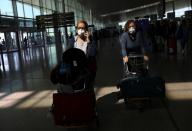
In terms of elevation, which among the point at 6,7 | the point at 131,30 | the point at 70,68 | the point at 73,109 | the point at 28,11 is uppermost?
the point at 6,7

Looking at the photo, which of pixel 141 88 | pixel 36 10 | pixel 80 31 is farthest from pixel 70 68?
pixel 36 10

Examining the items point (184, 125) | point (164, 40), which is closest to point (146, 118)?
point (184, 125)

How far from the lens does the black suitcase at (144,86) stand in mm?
6551

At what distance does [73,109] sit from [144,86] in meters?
1.75

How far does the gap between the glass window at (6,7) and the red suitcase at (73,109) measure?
106 ft

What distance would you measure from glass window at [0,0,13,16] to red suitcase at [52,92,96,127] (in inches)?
1272

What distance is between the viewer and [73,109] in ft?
17.5

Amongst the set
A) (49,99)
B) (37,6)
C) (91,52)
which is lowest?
(49,99)

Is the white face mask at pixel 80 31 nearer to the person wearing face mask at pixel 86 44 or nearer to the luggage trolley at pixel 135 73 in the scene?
the person wearing face mask at pixel 86 44

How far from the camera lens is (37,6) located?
4741 cm

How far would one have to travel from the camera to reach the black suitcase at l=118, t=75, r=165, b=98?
655 centimetres

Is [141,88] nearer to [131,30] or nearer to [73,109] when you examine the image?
[131,30]

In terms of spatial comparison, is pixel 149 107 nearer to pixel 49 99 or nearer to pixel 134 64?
pixel 134 64

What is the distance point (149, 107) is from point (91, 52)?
175cm
